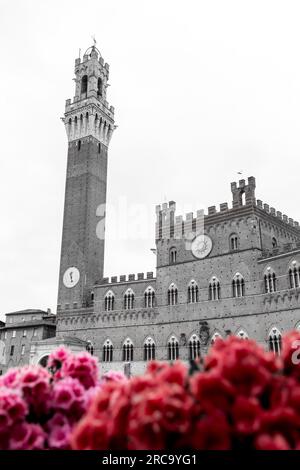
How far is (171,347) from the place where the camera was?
100 feet

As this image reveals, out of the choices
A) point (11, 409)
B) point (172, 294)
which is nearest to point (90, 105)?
point (172, 294)

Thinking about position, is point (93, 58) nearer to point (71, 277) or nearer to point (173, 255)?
point (71, 277)

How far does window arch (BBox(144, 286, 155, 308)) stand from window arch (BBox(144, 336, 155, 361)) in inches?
95.1

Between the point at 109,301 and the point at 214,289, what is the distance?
929 cm

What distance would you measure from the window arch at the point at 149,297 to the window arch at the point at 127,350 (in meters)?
2.89

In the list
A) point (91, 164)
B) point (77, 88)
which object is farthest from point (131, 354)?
A: point (77, 88)

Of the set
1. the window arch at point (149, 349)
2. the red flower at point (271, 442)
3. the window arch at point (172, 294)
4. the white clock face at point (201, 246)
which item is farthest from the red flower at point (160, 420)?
the window arch at point (149, 349)

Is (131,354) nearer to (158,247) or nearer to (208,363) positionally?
(158,247)

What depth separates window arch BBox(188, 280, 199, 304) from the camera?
30375 mm

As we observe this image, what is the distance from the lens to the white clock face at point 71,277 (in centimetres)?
3734

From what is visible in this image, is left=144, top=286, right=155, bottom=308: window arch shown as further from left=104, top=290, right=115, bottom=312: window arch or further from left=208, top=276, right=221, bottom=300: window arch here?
left=208, top=276, right=221, bottom=300: window arch

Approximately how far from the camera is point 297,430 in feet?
8.27

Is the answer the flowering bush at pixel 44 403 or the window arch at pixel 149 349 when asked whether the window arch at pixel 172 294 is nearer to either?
the window arch at pixel 149 349
